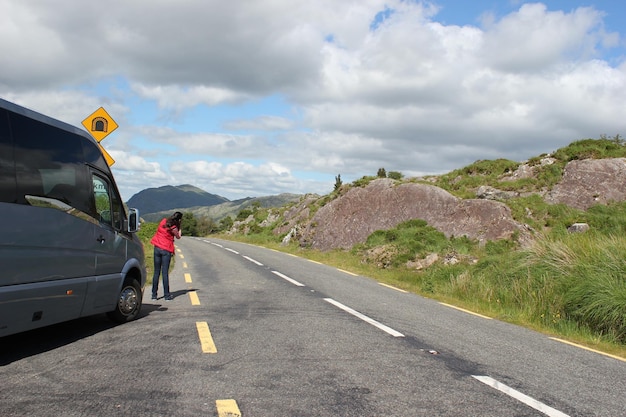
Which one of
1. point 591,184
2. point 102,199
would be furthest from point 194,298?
point 591,184

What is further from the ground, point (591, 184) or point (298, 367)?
point (591, 184)

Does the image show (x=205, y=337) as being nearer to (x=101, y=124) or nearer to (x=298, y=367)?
(x=298, y=367)

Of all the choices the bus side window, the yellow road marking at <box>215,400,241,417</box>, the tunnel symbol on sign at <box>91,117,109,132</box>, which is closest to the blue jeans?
the bus side window

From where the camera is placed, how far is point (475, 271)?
14.1m

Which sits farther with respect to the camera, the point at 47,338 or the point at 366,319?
the point at 366,319

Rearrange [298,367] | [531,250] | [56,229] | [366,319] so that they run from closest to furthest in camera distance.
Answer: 1. [298,367]
2. [56,229]
3. [366,319]
4. [531,250]

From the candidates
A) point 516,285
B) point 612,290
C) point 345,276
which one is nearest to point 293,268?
point 345,276

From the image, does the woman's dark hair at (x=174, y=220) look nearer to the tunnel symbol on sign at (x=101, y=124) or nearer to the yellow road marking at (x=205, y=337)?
the yellow road marking at (x=205, y=337)

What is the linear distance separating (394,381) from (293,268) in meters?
11.8

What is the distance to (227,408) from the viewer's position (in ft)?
12.0

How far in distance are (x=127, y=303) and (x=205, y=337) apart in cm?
181

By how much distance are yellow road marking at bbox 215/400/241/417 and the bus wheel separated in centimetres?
371

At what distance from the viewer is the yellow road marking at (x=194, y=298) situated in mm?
8711

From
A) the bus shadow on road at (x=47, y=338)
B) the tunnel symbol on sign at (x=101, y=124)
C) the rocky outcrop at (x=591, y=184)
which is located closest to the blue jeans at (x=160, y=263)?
the bus shadow on road at (x=47, y=338)
